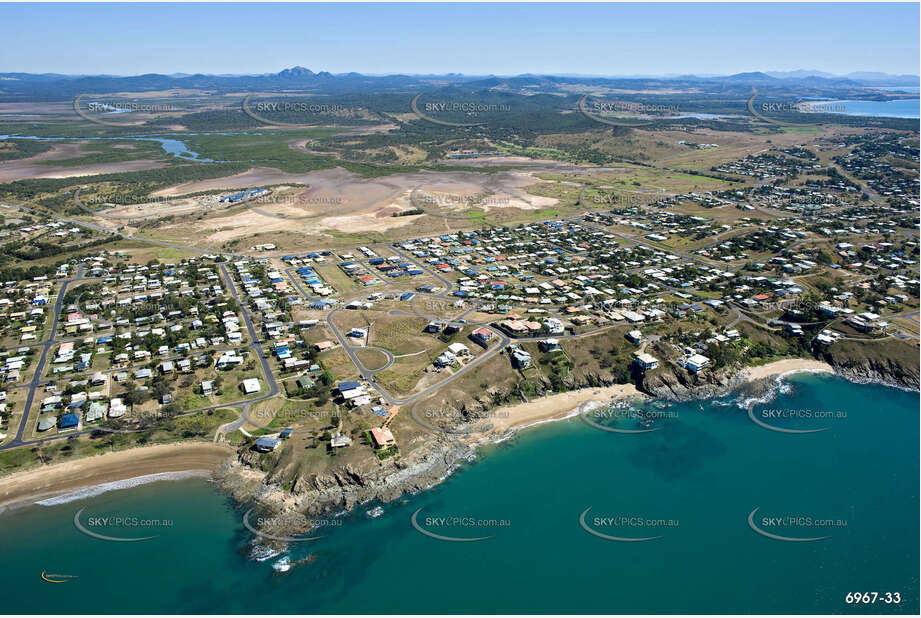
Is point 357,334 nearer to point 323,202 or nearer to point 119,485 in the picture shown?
point 119,485

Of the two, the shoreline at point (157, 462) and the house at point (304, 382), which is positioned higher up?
the house at point (304, 382)

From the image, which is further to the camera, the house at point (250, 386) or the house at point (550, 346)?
the house at point (550, 346)

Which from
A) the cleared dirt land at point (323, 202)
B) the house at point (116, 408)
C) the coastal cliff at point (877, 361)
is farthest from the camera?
the cleared dirt land at point (323, 202)

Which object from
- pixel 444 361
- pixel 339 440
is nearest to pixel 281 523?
pixel 339 440

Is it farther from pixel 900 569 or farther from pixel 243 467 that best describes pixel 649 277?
pixel 243 467

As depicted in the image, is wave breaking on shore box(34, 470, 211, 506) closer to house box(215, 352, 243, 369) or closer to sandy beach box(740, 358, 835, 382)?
house box(215, 352, 243, 369)

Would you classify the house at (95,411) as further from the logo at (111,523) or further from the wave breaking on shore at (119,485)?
the logo at (111,523)

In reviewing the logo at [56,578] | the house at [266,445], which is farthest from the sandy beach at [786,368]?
the logo at [56,578]

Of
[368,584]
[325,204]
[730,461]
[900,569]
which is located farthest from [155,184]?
[900,569]

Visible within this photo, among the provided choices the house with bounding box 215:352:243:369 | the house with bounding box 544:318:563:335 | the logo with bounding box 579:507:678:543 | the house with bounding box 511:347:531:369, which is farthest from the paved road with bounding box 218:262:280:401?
the logo with bounding box 579:507:678:543
